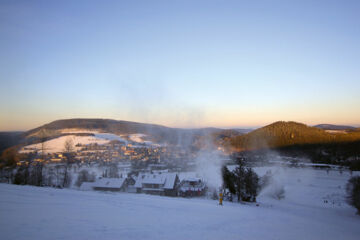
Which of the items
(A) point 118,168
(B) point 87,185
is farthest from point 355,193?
(A) point 118,168

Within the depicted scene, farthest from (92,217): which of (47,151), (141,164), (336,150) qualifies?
(336,150)

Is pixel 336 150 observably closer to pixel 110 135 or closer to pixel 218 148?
pixel 218 148

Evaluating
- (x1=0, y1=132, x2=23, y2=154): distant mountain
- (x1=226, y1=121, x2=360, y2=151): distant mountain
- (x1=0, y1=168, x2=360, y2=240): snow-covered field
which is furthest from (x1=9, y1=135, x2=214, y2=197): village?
(x1=226, y1=121, x2=360, y2=151): distant mountain

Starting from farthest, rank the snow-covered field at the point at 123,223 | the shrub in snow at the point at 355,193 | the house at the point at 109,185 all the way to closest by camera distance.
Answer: the house at the point at 109,185
the shrub in snow at the point at 355,193
the snow-covered field at the point at 123,223

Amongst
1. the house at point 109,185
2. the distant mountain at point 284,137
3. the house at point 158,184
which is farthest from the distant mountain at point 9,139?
the distant mountain at point 284,137

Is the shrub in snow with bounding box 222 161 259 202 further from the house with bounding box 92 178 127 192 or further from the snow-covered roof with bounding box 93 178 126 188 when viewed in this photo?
the snow-covered roof with bounding box 93 178 126 188

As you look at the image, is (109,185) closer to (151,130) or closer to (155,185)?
(155,185)

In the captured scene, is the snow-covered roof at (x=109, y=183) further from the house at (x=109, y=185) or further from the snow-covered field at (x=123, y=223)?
the snow-covered field at (x=123, y=223)
